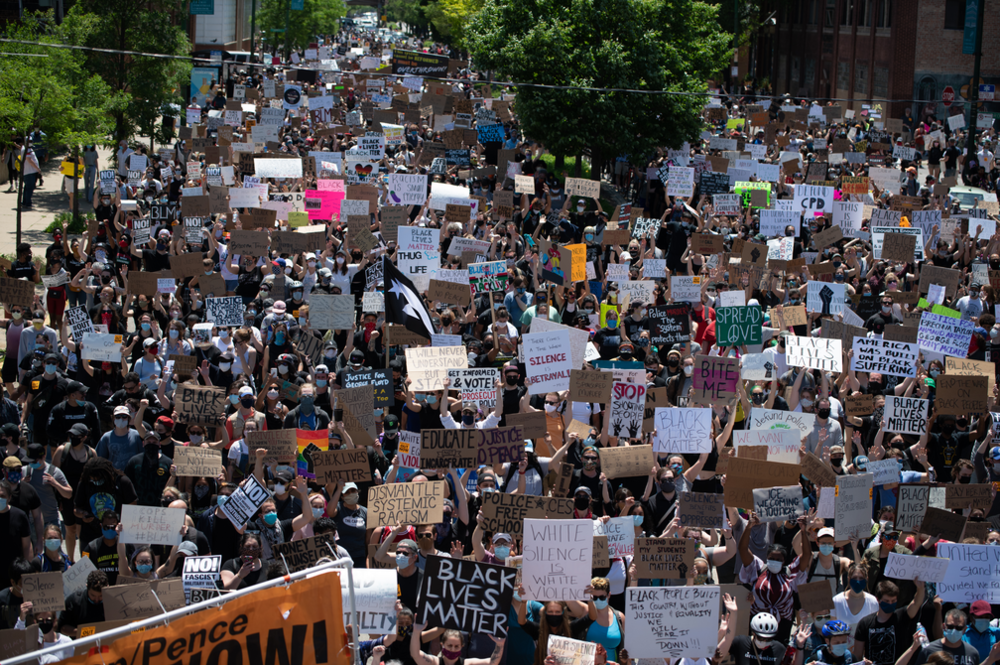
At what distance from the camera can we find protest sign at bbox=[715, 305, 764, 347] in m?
12.7

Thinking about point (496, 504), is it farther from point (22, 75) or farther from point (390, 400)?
point (22, 75)

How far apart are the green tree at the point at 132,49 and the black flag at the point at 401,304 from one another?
60.8ft

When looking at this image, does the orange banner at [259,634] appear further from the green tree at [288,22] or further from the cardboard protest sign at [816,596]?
the green tree at [288,22]

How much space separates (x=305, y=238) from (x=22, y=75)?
901 centimetres

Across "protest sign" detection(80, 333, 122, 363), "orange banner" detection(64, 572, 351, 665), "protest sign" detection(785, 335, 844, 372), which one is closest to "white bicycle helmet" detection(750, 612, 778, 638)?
"orange banner" detection(64, 572, 351, 665)

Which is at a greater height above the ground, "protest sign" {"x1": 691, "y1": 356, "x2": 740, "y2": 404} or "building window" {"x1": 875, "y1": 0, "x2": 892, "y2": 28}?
"building window" {"x1": 875, "y1": 0, "x2": 892, "y2": 28}

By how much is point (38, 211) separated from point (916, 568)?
23.8 meters

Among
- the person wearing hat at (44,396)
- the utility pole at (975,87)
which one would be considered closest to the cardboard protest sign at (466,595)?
the person wearing hat at (44,396)

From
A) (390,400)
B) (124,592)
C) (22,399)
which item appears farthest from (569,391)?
(22,399)

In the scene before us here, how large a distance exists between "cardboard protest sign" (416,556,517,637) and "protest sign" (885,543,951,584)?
2.94 m

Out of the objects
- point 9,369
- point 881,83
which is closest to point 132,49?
point 9,369

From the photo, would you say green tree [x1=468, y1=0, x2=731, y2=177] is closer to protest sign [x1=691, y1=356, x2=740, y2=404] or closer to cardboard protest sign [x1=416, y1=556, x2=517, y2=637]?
protest sign [x1=691, y1=356, x2=740, y2=404]

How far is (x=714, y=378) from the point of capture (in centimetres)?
1108

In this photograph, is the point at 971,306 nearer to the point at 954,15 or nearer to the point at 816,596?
the point at 816,596
